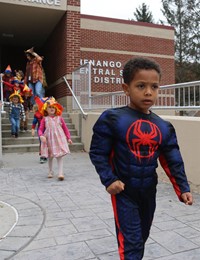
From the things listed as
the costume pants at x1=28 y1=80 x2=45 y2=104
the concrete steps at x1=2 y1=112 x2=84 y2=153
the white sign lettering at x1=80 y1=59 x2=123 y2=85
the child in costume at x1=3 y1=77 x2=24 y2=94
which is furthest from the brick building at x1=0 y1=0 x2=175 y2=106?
the concrete steps at x1=2 y1=112 x2=84 y2=153

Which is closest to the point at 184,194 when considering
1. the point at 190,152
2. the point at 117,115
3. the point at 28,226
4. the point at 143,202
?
the point at 143,202

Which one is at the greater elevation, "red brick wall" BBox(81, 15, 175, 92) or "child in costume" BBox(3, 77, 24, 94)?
"red brick wall" BBox(81, 15, 175, 92)

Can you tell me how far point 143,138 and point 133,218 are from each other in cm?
51

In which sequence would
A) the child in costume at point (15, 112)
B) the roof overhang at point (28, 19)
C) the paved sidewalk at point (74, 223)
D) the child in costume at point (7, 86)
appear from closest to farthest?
the paved sidewalk at point (74, 223) → the child in costume at point (15, 112) → the child in costume at point (7, 86) → the roof overhang at point (28, 19)

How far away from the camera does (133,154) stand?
2.08m

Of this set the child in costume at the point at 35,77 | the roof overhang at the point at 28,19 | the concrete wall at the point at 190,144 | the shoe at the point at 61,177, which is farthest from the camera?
the roof overhang at the point at 28,19

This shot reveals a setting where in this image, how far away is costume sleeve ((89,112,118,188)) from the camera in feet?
6.79

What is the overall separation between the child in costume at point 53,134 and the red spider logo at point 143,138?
3922 millimetres

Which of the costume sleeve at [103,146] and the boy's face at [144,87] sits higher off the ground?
the boy's face at [144,87]

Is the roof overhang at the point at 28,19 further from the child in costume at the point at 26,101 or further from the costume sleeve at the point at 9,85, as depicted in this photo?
the child in costume at the point at 26,101

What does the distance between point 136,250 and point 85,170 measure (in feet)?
16.2

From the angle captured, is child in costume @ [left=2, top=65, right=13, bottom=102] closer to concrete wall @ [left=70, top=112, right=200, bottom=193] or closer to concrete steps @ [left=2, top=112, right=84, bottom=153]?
concrete steps @ [left=2, top=112, right=84, bottom=153]

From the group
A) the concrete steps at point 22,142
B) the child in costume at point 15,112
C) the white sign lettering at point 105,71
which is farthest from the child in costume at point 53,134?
the white sign lettering at point 105,71

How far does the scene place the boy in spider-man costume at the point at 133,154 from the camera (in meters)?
2.06
